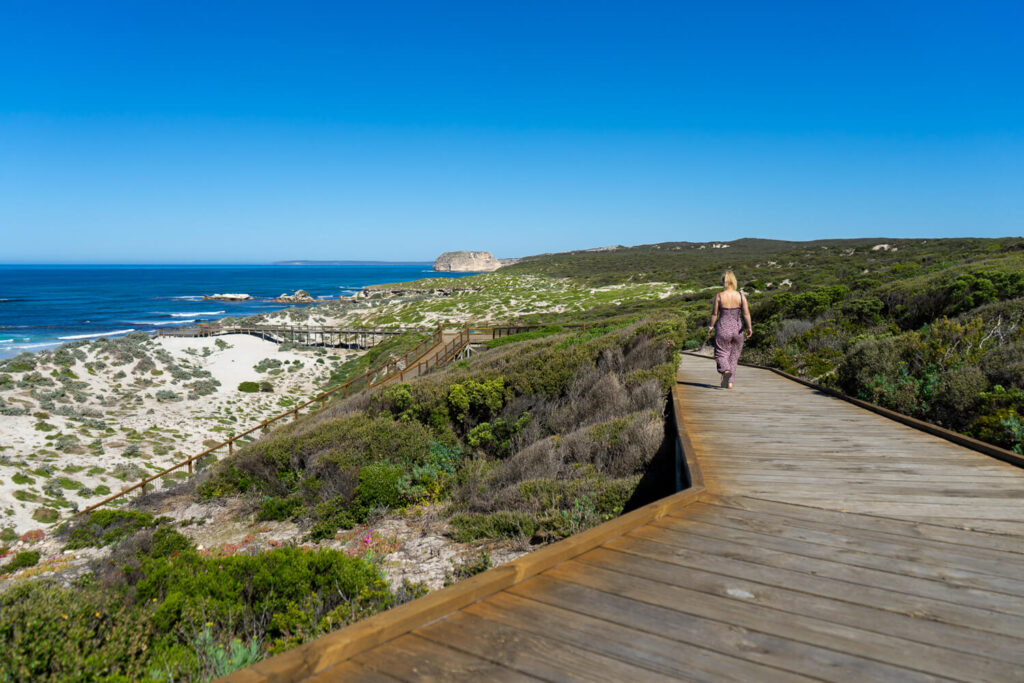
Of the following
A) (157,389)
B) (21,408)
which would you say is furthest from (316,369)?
(21,408)

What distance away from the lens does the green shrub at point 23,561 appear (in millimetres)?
7289

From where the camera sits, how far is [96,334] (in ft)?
144

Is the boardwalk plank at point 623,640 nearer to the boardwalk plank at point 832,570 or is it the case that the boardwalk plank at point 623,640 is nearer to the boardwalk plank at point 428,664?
the boardwalk plank at point 428,664

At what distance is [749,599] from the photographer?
2.48 m

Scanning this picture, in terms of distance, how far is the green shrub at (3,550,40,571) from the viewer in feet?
23.9

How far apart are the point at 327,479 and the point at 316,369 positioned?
914 inches

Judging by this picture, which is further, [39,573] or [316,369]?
[316,369]

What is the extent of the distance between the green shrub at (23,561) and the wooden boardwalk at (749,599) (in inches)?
316

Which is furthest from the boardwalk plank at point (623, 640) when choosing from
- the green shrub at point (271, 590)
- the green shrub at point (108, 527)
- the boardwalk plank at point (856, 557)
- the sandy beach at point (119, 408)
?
the sandy beach at point (119, 408)

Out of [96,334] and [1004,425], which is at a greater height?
[1004,425]

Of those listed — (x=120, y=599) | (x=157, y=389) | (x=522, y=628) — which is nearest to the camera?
(x=522, y=628)

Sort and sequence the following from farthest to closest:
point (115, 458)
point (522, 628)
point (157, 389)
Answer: point (157, 389), point (115, 458), point (522, 628)

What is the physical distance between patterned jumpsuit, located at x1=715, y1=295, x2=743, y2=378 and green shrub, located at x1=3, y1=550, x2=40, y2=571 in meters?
10.0

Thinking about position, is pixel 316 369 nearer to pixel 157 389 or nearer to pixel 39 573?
pixel 157 389
